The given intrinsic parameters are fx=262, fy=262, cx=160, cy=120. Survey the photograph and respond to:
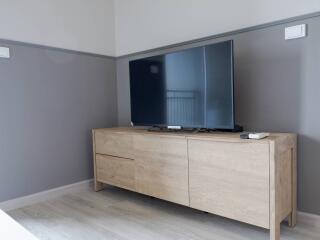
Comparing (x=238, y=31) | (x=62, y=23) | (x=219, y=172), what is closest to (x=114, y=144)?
(x=219, y=172)

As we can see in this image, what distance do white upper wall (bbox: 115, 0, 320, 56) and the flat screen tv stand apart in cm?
44

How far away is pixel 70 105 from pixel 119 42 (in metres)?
1.03

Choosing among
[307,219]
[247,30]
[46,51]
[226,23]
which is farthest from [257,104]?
[46,51]

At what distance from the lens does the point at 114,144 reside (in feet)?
8.50

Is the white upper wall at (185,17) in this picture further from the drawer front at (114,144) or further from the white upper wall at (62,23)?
the drawer front at (114,144)

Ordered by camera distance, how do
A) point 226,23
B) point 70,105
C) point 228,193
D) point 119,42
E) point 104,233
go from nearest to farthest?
point 228,193 → point 104,233 → point 226,23 → point 70,105 → point 119,42

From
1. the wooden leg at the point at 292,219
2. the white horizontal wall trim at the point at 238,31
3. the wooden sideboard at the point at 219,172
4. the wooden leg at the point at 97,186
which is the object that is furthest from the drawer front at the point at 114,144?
the wooden leg at the point at 292,219

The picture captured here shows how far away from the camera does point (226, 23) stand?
232 cm

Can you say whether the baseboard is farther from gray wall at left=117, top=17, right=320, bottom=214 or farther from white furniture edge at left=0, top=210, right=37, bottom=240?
gray wall at left=117, top=17, right=320, bottom=214

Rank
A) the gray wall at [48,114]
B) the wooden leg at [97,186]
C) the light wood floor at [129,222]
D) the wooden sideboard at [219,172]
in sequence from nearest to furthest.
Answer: the wooden sideboard at [219,172]
the light wood floor at [129,222]
the gray wall at [48,114]
the wooden leg at [97,186]

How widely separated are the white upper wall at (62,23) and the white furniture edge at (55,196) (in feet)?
4.90

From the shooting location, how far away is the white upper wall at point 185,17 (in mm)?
2045

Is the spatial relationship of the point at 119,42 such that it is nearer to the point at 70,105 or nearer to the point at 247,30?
the point at 70,105

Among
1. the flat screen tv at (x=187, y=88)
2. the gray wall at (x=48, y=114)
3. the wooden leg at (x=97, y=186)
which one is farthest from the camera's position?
the wooden leg at (x=97, y=186)
